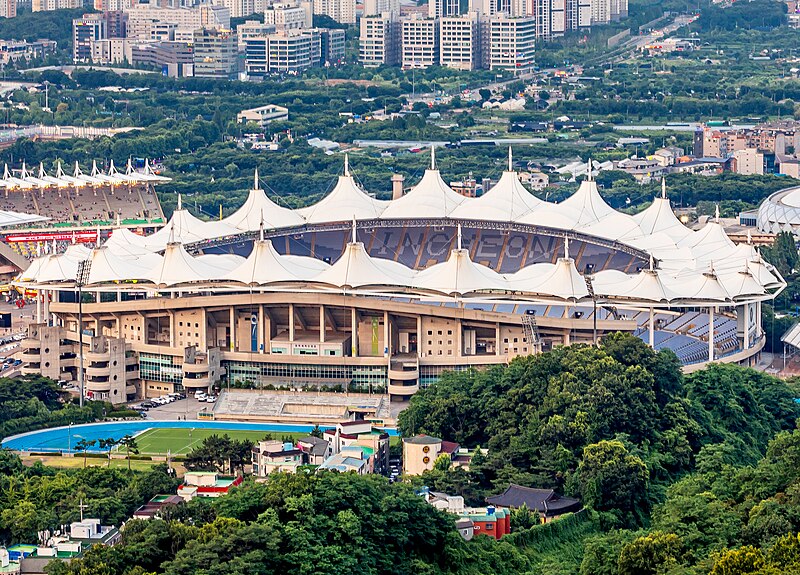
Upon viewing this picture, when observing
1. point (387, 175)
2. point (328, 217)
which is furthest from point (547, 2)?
point (328, 217)

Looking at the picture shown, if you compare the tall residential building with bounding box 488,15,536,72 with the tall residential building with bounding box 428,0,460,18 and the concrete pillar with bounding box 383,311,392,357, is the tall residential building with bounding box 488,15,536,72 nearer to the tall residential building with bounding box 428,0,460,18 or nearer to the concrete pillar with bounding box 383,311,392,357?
the tall residential building with bounding box 428,0,460,18

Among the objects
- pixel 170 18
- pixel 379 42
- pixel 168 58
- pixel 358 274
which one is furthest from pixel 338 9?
pixel 358 274

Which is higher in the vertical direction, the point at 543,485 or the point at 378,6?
the point at 378,6

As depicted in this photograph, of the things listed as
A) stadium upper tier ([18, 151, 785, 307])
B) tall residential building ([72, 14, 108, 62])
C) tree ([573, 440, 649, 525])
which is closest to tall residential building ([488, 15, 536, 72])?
tall residential building ([72, 14, 108, 62])

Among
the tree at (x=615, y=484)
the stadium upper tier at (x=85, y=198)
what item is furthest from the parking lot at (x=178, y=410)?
the stadium upper tier at (x=85, y=198)

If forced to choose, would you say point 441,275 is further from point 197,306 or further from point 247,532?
point 247,532

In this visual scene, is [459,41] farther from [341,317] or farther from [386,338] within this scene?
[386,338]
